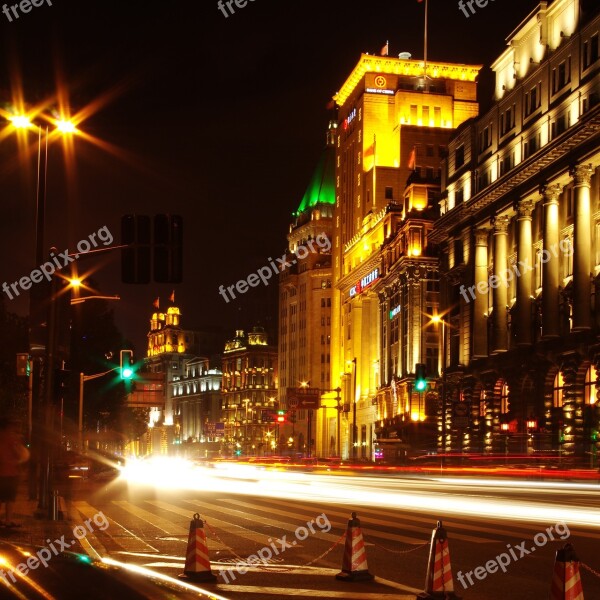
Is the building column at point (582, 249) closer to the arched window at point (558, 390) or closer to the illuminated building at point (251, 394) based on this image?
the arched window at point (558, 390)

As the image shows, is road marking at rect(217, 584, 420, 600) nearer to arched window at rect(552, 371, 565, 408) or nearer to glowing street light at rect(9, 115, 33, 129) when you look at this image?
glowing street light at rect(9, 115, 33, 129)

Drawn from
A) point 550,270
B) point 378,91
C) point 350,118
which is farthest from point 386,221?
point 550,270

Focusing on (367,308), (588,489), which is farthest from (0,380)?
(367,308)

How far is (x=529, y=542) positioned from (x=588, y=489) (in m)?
A: 16.0

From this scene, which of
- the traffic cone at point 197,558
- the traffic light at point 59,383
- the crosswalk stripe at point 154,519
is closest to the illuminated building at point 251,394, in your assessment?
the crosswalk stripe at point 154,519

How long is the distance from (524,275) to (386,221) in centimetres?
4146

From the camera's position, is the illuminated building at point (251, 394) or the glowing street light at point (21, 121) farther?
the illuminated building at point (251, 394)

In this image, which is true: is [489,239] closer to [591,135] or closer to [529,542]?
[591,135]

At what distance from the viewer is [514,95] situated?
66312 mm

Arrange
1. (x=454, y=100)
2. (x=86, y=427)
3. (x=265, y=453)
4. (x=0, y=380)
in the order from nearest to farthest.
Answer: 1. (x=0, y=380)
2. (x=86, y=427)
3. (x=454, y=100)
4. (x=265, y=453)

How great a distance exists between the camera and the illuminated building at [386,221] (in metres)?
93.5

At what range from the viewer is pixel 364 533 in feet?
61.0

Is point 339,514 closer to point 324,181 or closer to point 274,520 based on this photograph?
point 274,520

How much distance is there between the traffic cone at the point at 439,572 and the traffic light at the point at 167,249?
7912 mm
